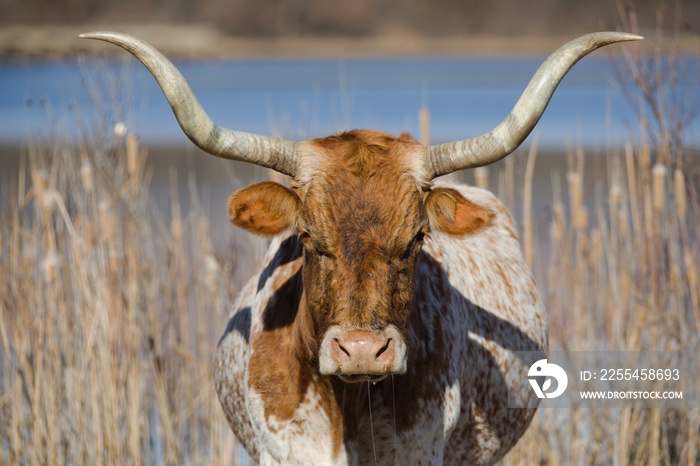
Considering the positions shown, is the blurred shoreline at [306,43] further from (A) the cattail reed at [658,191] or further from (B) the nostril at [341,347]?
(B) the nostril at [341,347]

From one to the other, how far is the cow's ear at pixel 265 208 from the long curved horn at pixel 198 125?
11 centimetres

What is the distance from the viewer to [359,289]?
418 cm

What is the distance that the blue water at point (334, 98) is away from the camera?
7201 mm

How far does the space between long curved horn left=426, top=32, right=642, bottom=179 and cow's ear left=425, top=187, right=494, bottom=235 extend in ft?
0.73

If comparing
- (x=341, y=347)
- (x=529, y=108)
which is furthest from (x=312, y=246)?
(x=529, y=108)

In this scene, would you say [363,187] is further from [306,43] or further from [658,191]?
[306,43]

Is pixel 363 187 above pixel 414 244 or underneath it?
above

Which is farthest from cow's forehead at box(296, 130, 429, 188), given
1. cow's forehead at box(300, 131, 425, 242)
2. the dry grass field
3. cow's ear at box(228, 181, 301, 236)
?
the dry grass field

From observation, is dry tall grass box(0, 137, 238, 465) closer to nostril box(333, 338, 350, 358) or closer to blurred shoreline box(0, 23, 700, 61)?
nostril box(333, 338, 350, 358)

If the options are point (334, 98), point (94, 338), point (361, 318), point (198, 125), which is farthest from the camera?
point (334, 98)

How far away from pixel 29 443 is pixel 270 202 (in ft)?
8.53

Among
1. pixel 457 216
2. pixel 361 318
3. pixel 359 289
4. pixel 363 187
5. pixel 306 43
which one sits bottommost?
pixel 361 318

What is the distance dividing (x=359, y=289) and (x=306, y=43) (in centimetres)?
5689

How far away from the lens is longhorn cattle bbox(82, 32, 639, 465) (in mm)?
4195
